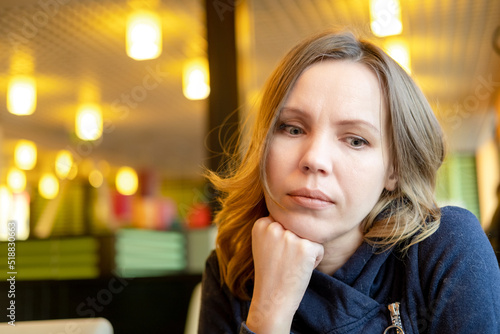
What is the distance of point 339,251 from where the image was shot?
36.9 inches

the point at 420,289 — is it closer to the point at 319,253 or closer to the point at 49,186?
the point at 319,253

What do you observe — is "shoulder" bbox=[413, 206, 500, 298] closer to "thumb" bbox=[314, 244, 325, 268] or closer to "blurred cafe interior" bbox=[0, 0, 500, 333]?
"thumb" bbox=[314, 244, 325, 268]

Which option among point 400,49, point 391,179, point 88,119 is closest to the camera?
point 391,179

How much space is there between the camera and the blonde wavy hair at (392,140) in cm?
88

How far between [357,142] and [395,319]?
0.29 metres

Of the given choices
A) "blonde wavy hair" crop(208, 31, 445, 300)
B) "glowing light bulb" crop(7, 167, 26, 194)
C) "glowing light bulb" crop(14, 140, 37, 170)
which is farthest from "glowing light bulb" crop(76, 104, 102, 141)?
"blonde wavy hair" crop(208, 31, 445, 300)

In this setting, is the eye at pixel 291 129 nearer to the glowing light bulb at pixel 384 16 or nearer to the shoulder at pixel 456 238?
the shoulder at pixel 456 238

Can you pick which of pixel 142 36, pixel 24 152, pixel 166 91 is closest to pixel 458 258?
pixel 142 36

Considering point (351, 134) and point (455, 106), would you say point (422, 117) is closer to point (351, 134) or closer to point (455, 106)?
point (351, 134)

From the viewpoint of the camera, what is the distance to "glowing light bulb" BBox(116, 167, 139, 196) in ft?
26.7

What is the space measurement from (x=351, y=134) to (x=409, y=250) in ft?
0.73

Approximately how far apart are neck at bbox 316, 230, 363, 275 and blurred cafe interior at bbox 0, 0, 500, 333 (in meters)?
0.30

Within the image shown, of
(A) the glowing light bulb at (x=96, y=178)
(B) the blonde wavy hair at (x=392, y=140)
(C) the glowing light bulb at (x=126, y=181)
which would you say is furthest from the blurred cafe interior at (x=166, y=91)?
(C) the glowing light bulb at (x=126, y=181)

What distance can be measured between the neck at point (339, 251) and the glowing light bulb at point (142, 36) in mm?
2158
